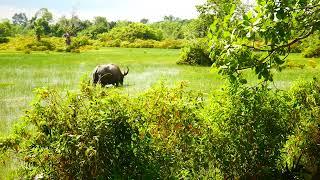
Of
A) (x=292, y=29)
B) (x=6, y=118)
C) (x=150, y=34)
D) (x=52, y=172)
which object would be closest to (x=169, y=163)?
(x=52, y=172)

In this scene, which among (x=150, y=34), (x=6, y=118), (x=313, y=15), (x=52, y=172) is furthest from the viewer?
(x=150, y=34)

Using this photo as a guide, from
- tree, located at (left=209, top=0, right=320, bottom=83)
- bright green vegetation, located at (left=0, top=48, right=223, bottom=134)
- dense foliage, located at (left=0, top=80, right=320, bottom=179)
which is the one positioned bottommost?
bright green vegetation, located at (left=0, top=48, right=223, bottom=134)

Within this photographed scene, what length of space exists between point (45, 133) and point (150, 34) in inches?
2814

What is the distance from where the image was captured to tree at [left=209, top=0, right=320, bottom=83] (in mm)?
4355

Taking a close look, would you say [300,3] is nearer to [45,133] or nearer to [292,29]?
[292,29]

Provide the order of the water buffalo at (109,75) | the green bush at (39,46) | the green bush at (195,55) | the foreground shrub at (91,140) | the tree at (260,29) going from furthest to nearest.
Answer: the green bush at (39,46), the green bush at (195,55), the water buffalo at (109,75), the foreground shrub at (91,140), the tree at (260,29)

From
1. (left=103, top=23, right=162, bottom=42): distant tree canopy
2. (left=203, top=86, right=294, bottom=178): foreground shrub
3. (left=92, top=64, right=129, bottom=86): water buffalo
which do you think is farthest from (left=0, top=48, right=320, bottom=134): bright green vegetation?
(left=103, top=23, right=162, bottom=42): distant tree canopy

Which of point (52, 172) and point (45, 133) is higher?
point (45, 133)

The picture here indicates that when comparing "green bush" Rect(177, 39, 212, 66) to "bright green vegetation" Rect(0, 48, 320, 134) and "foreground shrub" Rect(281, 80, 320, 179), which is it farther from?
"foreground shrub" Rect(281, 80, 320, 179)

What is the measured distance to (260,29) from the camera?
434 centimetres

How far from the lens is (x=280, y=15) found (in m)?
4.32

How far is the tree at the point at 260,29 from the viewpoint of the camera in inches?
171

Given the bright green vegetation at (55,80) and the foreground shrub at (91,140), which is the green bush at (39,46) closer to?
the bright green vegetation at (55,80)

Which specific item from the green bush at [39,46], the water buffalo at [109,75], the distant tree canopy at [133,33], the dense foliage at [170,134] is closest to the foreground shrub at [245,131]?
the dense foliage at [170,134]
